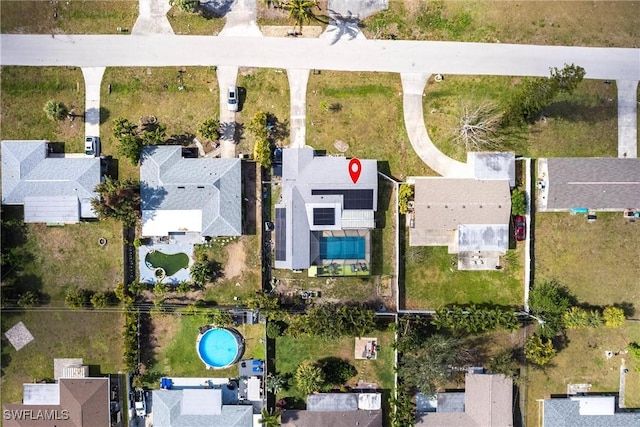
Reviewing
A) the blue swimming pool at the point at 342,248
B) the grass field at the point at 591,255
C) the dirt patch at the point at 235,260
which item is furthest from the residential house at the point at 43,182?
the grass field at the point at 591,255

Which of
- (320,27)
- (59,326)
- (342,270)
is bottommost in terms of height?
(59,326)

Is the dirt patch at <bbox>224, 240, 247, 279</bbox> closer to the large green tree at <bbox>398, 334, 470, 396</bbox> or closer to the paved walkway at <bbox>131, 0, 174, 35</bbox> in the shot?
the large green tree at <bbox>398, 334, 470, 396</bbox>

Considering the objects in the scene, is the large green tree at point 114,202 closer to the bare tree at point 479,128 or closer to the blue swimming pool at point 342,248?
the blue swimming pool at point 342,248

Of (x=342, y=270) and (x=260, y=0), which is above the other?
(x=260, y=0)

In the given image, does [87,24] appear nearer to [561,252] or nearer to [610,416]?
[561,252]

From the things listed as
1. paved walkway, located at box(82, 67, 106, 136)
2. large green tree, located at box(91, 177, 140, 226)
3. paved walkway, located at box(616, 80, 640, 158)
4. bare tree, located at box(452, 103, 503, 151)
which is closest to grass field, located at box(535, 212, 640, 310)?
paved walkway, located at box(616, 80, 640, 158)

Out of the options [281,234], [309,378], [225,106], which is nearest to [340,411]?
[309,378]

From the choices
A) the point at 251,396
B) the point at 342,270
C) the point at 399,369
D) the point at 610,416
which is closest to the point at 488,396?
the point at 399,369
